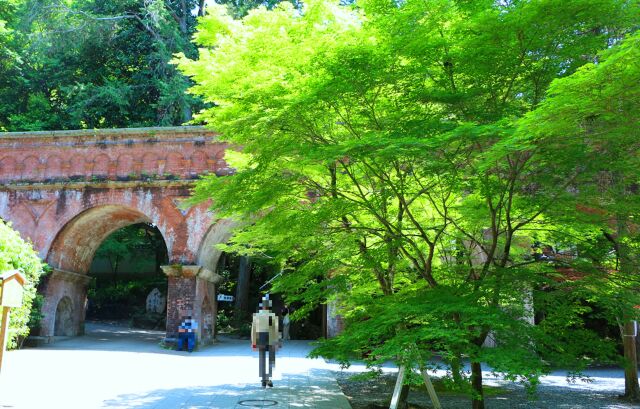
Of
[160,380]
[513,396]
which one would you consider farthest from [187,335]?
[513,396]

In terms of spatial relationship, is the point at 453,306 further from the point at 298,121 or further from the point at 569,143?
the point at 298,121

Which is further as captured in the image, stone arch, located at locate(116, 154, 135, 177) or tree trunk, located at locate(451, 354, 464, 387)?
stone arch, located at locate(116, 154, 135, 177)

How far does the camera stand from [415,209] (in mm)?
9320

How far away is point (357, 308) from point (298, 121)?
3.09 m

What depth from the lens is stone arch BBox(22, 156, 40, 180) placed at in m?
18.9

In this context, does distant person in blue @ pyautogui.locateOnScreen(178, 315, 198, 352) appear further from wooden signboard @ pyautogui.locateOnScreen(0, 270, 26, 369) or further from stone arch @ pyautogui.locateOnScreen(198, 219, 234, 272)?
wooden signboard @ pyautogui.locateOnScreen(0, 270, 26, 369)

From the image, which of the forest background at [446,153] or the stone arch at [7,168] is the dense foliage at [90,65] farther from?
the forest background at [446,153]

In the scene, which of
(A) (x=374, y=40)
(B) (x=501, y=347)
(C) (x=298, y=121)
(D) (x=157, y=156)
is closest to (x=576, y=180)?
(B) (x=501, y=347)

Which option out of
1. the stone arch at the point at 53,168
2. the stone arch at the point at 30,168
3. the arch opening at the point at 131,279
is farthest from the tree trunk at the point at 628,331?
the arch opening at the point at 131,279

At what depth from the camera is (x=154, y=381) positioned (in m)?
10.0

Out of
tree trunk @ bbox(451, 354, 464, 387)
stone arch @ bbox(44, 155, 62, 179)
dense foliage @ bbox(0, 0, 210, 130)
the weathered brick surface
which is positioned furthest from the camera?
dense foliage @ bbox(0, 0, 210, 130)

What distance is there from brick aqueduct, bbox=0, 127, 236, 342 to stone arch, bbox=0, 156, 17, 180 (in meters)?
0.03

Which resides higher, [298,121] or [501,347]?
[298,121]

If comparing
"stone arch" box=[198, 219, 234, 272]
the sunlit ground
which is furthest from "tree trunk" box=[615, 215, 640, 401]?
"stone arch" box=[198, 219, 234, 272]
